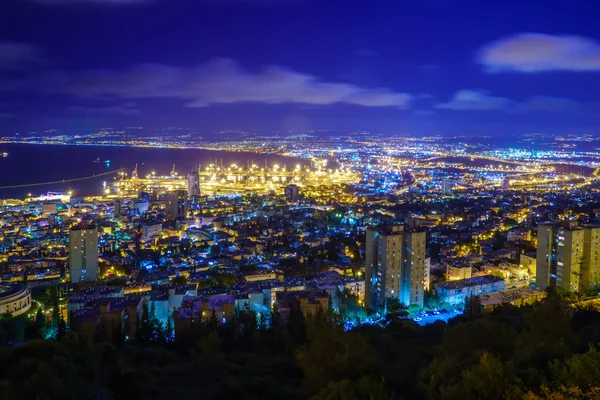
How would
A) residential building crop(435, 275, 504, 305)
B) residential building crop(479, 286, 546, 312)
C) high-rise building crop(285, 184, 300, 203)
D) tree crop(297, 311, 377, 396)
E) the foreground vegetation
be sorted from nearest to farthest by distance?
the foreground vegetation
tree crop(297, 311, 377, 396)
residential building crop(479, 286, 546, 312)
residential building crop(435, 275, 504, 305)
high-rise building crop(285, 184, 300, 203)

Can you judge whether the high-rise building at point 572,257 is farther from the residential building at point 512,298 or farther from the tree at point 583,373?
the tree at point 583,373

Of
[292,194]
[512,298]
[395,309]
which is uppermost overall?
[292,194]

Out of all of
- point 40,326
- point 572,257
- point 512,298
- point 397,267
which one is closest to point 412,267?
point 397,267

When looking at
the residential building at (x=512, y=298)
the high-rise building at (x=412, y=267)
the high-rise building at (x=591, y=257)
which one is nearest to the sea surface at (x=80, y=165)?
the high-rise building at (x=412, y=267)

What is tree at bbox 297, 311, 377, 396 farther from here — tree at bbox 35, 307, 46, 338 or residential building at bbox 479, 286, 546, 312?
residential building at bbox 479, 286, 546, 312

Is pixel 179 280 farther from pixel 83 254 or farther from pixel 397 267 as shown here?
pixel 397 267

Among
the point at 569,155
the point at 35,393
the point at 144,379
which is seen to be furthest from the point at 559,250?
the point at 569,155

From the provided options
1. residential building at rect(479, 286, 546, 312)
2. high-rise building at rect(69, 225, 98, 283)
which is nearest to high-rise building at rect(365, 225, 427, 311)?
residential building at rect(479, 286, 546, 312)
